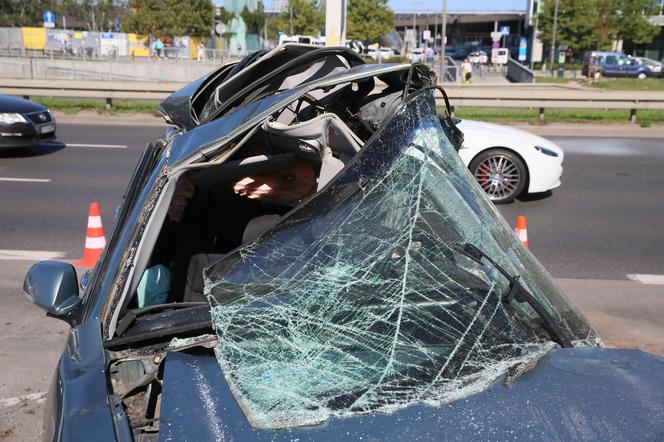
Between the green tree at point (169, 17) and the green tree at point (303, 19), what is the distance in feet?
32.7

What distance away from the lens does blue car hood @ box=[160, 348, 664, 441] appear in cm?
164

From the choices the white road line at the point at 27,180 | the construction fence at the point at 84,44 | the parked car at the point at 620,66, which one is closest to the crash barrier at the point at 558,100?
the white road line at the point at 27,180

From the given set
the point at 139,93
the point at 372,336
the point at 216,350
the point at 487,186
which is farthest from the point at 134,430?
the point at 139,93

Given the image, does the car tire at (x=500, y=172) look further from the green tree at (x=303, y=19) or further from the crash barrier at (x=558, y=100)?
the green tree at (x=303, y=19)

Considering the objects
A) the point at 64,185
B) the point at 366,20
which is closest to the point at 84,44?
the point at 366,20

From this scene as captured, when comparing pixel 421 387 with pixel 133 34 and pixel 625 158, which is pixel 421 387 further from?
pixel 133 34

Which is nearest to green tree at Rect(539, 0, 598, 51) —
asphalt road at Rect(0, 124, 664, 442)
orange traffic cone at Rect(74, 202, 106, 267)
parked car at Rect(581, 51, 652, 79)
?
parked car at Rect(581, 51, 652, 79)

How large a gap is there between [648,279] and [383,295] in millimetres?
5219

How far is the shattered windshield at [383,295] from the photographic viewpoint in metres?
1.89

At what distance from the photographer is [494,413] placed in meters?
1.72

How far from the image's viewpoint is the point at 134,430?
1875 millimetres

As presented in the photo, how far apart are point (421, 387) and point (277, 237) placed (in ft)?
2.18

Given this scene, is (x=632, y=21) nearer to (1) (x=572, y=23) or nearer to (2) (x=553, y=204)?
(1) (x=572, y=23)

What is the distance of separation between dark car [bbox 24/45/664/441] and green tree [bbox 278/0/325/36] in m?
60.9
